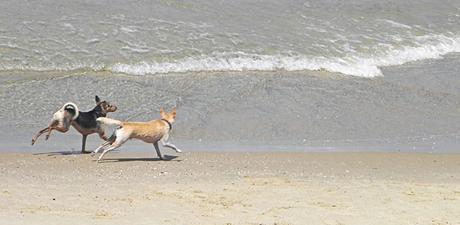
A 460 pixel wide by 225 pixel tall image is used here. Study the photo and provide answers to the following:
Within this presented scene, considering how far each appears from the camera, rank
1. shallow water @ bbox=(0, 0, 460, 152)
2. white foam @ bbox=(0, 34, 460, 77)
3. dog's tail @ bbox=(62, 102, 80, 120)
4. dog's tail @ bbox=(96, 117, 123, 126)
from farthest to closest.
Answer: white foam @ bbox=(0, 34, 460, 77) < shallow water @ bbox=(0, 0, 460, 152) < dog's tail @ bbox=(62, 102, 80, 120) < dog's tail @ bbox=(96, 117, 123, 126)

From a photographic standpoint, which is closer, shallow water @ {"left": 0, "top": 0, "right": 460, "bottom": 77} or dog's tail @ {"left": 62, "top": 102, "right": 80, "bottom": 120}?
dog's tail @ {"left": 62, "top": 102, "right": 80, "bottom": 120}

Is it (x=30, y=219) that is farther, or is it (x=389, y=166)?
(x=389, y=166)

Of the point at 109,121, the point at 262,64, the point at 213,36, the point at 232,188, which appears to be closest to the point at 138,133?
the point at 109,121

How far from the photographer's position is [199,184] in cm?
732

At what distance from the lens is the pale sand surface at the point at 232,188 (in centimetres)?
605

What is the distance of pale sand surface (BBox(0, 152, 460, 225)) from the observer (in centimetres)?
605

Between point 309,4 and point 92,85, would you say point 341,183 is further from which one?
point 309,4

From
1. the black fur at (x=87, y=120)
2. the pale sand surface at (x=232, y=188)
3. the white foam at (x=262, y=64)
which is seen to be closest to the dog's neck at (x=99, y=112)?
the black fur at (x=87, y=120)

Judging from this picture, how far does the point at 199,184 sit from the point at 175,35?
815 centimetres

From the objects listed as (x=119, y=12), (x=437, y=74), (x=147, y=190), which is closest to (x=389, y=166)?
(x=147, y=190)

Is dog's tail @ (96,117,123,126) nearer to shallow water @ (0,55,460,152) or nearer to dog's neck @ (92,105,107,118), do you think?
dog's neck @ (92,105,107,118)

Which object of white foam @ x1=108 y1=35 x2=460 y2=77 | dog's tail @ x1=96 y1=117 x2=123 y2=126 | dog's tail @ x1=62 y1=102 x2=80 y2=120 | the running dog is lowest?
white foam @ x1=108 y1=35 x2=460 y2=77

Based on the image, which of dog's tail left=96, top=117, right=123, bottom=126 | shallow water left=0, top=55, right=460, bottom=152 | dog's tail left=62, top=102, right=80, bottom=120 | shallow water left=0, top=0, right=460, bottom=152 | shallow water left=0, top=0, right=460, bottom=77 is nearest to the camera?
dog's tail left=96, top=117, right=123, bottom=126

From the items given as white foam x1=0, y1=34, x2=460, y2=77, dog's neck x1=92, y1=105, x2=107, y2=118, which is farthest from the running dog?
white foam x1=0, y1=34, x2=460, y2=77
